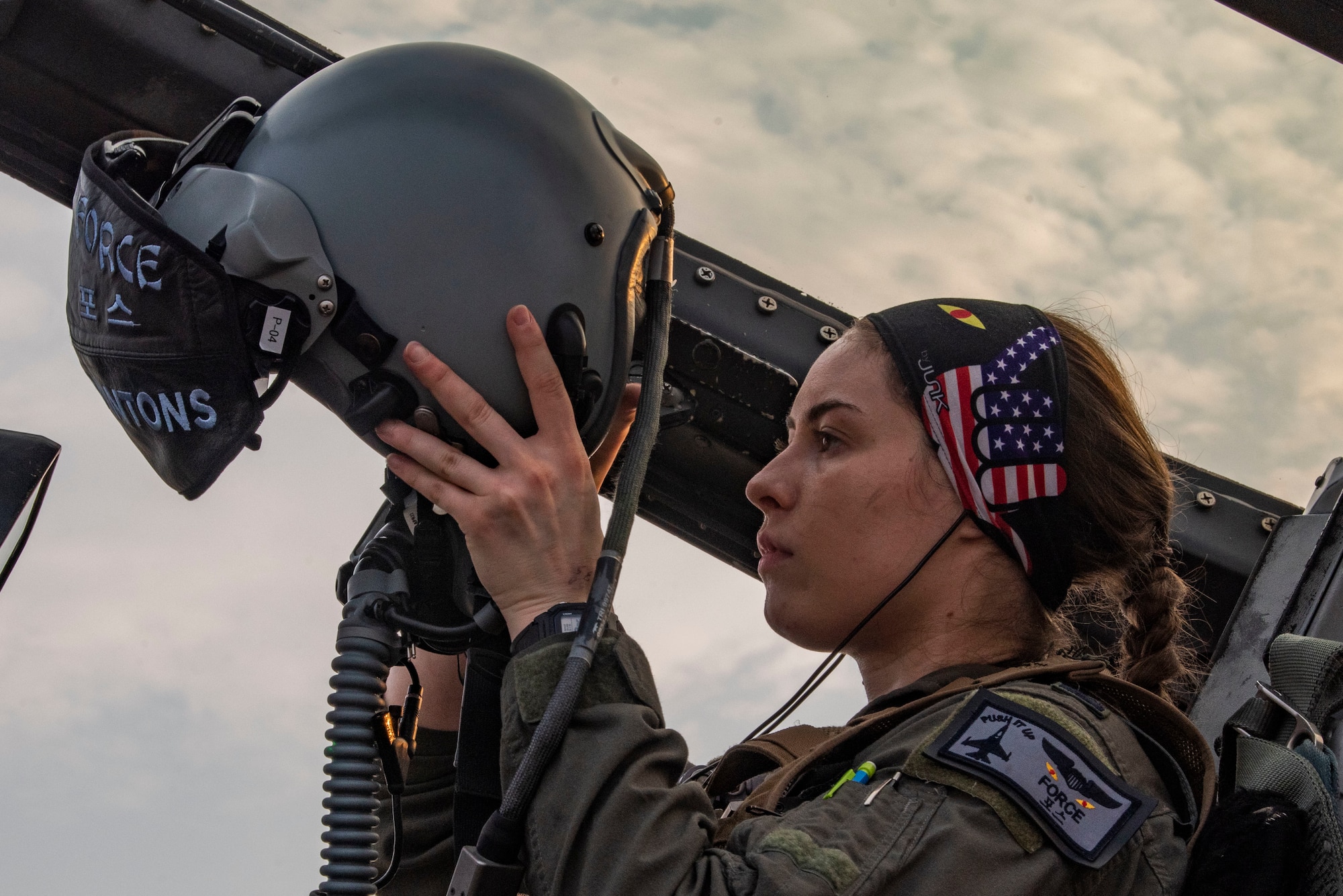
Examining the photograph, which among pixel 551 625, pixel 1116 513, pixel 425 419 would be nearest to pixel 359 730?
pixel 551 625

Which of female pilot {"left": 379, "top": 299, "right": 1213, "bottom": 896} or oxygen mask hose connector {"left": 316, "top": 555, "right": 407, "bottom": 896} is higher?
female pilot {"left": 379, "top": 299, "right": 1213, "bottom": 896}

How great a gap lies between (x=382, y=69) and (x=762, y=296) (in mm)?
1245

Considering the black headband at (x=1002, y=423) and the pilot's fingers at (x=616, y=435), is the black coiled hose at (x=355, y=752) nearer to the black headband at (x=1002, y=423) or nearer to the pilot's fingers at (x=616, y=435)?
the pilot's fingers at (x=616, y=435)

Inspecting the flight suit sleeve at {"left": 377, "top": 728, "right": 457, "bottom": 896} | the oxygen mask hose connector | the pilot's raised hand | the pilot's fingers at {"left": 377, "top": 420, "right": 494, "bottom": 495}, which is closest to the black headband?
the pilot's raised hand

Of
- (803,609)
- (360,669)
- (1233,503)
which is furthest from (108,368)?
(1233,503)

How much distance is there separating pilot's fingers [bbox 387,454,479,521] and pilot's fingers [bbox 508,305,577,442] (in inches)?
5.0

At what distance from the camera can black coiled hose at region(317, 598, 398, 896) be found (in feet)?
4.71

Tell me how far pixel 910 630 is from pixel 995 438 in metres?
0.27

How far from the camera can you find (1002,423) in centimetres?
174

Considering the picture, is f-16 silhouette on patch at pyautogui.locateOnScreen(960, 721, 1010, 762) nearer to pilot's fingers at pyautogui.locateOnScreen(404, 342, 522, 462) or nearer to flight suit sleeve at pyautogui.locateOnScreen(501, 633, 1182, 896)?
flight suit sleeve at pyautogui.locateOnScreen(501, 633, 1182, 896)

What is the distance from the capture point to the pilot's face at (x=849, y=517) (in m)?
1.71

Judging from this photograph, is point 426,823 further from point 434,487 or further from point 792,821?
point 792,821

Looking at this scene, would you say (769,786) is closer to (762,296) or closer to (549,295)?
(549,295)

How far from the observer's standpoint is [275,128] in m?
1.65
